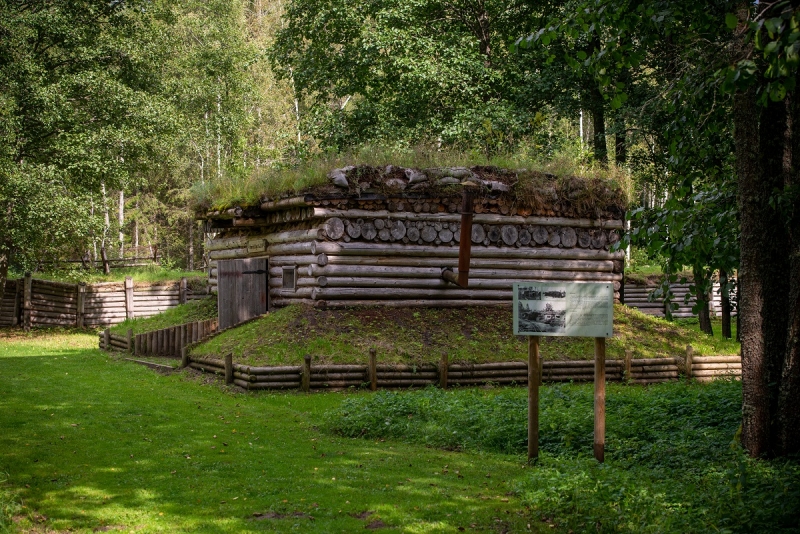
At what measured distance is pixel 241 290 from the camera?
813 inches

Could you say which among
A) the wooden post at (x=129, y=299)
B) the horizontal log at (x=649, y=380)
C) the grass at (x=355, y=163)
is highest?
the grass at (x=355, y=163)

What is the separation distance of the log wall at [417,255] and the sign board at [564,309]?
382 inches

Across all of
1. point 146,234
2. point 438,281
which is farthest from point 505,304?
point 146,234

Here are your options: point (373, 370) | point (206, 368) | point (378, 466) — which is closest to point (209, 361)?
point (206, 368)

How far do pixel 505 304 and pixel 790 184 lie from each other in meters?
12.5

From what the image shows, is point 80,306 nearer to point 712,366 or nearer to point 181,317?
point 181,317

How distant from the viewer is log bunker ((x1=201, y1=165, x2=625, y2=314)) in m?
18.5

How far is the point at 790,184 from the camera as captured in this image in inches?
317

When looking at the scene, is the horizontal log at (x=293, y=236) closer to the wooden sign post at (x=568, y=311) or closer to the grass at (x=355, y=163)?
the grass at (x=355, y=163)

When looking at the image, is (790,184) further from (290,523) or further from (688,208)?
(290,523)

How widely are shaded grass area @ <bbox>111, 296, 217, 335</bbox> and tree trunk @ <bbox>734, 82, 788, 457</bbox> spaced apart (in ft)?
57.3

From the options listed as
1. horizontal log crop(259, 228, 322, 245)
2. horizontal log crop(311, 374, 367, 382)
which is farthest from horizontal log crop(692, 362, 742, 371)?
horizontal log crop(259, 228, 322, 245)

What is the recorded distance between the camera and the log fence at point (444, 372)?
15406 mm

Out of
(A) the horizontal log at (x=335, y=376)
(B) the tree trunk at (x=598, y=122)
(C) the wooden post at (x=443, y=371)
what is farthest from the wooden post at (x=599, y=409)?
(B) the tree trunk at (x=598, y=122)
